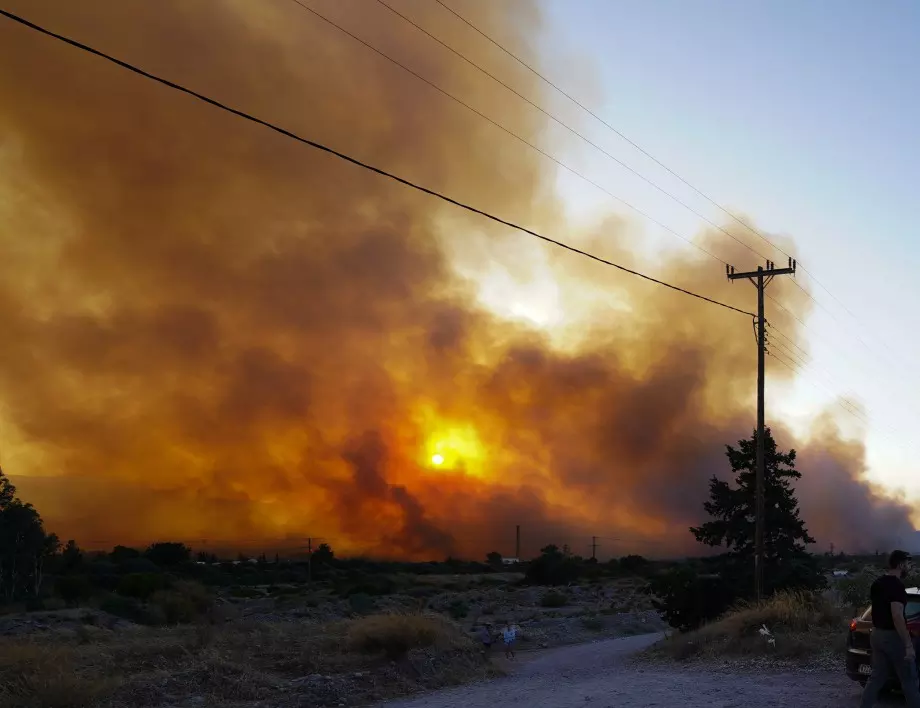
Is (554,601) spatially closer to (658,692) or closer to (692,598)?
(692,598)

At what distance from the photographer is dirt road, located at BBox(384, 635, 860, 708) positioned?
14.6 m

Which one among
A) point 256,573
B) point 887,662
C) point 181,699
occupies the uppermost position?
point 887,662

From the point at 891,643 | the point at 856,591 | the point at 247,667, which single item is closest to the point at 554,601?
the point at 856,591

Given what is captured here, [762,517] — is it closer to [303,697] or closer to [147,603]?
[303,697]

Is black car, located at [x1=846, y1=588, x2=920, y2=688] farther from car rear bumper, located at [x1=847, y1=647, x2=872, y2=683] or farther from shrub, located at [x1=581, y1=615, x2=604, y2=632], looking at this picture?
shrub, located at [x1=581, y1=615, x2=604, y2=632]

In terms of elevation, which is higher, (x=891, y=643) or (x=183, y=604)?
(x=891, y=643)

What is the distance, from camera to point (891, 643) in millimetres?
11281

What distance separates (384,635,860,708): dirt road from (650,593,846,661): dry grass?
2.09m

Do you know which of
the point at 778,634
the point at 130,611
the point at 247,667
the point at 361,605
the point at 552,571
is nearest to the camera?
the point at 247,667

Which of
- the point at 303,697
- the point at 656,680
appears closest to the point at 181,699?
the point at 303,697

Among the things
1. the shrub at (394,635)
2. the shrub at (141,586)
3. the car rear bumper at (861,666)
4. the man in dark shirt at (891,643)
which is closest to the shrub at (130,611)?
the shrub at (141,586)

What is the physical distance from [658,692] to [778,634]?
7.07 m

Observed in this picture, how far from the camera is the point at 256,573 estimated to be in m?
94.8

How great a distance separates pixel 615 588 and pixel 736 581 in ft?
164
